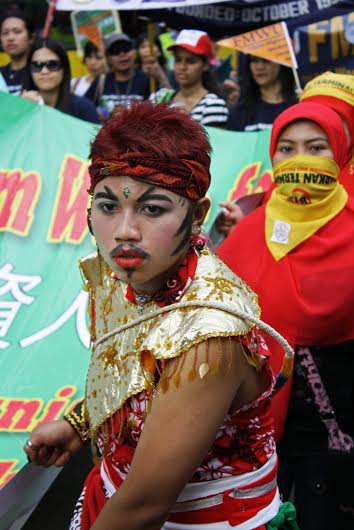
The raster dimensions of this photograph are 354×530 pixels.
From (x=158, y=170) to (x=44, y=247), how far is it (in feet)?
7.10

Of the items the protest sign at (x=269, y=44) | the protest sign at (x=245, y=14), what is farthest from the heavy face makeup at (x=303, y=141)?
the protest sign at (x=245, y=14)

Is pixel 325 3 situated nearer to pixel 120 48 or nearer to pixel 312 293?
pixel 120 48

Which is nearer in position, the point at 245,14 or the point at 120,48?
the point at 245,14

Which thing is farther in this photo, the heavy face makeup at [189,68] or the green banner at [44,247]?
the heavy face makeup at [189,68]

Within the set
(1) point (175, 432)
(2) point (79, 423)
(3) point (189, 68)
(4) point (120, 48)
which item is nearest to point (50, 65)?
(3) point (189, 68)

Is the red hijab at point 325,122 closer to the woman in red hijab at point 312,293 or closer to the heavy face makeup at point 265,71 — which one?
the woman in red hijab at point 312,293

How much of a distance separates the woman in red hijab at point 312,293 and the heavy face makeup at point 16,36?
4.03m

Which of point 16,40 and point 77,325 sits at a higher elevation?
point 16,40

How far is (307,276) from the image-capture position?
237 cm

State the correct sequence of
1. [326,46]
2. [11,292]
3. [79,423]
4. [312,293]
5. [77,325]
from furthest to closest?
1. [326,46]
2. [11,292]
3. [77,325]
4. [312,293]
5. [79,423]

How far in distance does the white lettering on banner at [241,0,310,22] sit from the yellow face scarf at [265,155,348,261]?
2.74 meters

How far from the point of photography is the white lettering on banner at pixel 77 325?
2.93m

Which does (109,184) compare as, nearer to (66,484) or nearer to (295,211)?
(295,211)

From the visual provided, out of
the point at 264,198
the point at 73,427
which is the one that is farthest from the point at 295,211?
the point at 73,427
